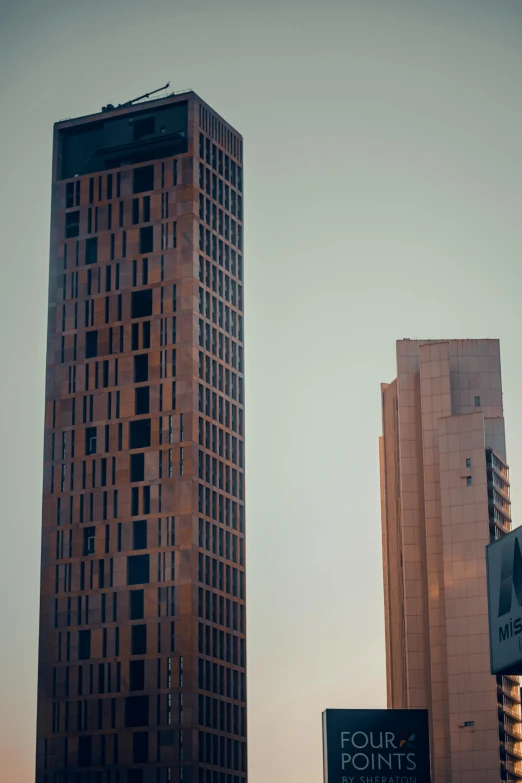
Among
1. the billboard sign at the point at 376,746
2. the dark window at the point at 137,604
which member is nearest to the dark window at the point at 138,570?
the dark window at the point at 137,604

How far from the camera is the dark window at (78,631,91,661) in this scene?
19325 cm

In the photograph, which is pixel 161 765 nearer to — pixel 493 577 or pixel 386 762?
pixel 386 762

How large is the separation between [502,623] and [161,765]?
105980mm

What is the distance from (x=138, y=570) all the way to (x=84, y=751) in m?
22.1

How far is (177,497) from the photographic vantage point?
193500 millimetres

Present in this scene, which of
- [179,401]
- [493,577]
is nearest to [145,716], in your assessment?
[179,401]

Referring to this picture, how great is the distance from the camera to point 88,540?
19800 centimetres

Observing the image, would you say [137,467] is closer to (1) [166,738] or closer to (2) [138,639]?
(2) [138,639]

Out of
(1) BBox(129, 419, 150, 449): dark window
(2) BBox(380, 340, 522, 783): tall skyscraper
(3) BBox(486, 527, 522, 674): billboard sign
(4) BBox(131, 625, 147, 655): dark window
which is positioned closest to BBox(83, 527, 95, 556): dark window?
(1) BBox(129, 419, 150, 449): dark window

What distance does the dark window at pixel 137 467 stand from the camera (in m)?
197

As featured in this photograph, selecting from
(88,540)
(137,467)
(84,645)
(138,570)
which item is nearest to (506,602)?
(138,570)

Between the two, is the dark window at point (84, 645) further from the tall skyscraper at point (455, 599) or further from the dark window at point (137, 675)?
the tall skyscraper at point (455, 599)

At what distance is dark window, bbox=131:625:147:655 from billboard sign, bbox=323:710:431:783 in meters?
61.5

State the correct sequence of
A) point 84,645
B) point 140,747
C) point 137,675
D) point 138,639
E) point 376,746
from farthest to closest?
point 84,645
point 138,639
point 137,675
point 140,747
point 376,746
